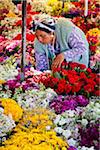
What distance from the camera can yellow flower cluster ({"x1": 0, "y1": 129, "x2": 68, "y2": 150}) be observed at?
9.78 feet

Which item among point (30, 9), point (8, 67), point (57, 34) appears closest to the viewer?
point (57, 34)

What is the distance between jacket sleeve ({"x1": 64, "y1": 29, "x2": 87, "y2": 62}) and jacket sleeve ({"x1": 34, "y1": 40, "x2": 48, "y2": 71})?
0.29m

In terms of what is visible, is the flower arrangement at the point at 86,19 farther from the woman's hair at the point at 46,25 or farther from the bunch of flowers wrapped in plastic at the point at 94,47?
the woman's hair at the point at 46,25

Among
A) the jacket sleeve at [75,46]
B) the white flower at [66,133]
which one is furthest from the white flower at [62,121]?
the jacket sleeve at [75,46]

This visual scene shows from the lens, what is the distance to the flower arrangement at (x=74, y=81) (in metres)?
4.00

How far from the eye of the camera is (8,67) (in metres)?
5.14

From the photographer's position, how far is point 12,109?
3.41 metres

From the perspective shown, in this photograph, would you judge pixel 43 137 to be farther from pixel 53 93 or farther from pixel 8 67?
pixel 8 67

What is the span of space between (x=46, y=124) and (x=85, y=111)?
1.17ft

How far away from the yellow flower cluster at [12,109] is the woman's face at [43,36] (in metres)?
1.17

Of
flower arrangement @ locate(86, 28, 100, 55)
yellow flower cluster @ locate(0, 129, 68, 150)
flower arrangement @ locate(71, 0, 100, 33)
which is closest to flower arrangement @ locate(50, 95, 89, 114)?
yellow flower cluster @ locate(0, 129, 68, 150)

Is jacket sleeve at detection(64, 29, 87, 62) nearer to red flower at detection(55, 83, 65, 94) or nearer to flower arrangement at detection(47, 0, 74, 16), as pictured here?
red flower at detection(55, 83, 65, 94)

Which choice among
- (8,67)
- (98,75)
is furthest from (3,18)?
(98,75)

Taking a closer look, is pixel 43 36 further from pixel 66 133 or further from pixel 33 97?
pixel 66 133
